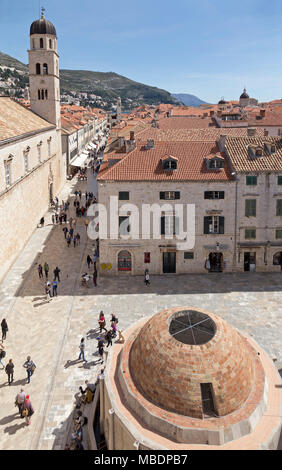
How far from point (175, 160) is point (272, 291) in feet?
42.7

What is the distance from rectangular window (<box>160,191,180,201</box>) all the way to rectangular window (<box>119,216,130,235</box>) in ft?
11.3

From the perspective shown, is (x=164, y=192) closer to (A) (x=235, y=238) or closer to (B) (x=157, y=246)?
(B) (x=157, y=246)

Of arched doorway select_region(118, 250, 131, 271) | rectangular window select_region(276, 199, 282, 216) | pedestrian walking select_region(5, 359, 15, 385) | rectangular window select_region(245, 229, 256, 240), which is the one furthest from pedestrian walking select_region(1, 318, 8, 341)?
rectangular window select_region(276, 199, 282, 216)

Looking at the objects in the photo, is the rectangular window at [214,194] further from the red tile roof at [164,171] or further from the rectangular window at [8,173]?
the rectangular window at [8,173]

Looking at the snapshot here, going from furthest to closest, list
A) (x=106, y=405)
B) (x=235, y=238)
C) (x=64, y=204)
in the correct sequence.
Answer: (x=64, y=204)
(x=235, y=238)
(x=106, y=405)

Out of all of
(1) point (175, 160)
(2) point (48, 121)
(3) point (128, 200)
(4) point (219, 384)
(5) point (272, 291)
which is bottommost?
(5) point (272, 291)

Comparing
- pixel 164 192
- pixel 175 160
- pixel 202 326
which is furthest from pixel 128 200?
pixel 202 326

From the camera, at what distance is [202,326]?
1478 centimetres

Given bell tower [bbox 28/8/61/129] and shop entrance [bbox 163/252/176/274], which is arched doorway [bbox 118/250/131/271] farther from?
bell tower [bbox 28/8/61/129]

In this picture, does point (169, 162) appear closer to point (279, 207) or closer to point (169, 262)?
point (169, 262)

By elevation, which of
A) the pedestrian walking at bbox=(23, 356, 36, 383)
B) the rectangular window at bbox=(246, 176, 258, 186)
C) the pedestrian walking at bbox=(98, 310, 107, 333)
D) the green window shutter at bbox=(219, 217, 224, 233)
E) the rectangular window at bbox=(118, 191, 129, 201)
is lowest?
the pedestrian walking at bbox=(23, 356, 36, 383)

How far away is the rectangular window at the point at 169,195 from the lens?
31.9 metres

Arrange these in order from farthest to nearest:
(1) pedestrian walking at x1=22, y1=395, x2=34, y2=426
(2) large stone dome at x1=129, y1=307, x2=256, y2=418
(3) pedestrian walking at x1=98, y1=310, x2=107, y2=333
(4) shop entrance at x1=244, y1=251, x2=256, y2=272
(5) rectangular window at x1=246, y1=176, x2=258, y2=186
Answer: (4) shop entrance at x1=244, y1=251, x2=256, y2=272, (5) rectangular window at x1=246, y1=176, x2=258, y2=186, (3) pedestrian walking at x1=98, y1=310, x2=107, y2=333, (1) pedestrian walking at x1=22, y1=395, x2=34, y2=426, (2) large stone dome at x1=129, y1=307, x2=256, y2=418

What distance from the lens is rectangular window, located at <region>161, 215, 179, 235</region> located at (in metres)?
32.0
